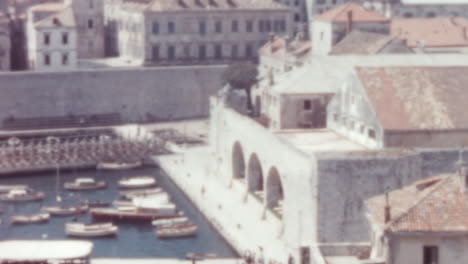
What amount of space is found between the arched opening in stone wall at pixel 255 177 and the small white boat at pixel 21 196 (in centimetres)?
1244

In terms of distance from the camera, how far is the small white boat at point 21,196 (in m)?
63.7

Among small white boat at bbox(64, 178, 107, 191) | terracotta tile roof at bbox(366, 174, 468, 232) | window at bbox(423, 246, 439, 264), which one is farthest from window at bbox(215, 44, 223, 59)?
window at bbox(423, 246, 439, 264)

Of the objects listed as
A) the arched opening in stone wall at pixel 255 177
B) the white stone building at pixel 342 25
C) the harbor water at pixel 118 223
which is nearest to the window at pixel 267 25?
the white stone building at pixel 342 25

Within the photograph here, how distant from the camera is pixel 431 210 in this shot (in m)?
24.7

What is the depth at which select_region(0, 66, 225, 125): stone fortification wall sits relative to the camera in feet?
272

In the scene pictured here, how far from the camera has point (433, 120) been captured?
47062mm

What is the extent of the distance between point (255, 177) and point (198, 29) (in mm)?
34056

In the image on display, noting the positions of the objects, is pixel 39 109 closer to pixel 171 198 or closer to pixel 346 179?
pixel 171 198

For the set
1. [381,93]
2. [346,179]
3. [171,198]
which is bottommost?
[171,198]

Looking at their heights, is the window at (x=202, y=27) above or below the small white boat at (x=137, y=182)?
above

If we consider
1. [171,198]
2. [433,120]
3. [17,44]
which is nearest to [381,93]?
[433,120]

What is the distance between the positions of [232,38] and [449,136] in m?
47.5

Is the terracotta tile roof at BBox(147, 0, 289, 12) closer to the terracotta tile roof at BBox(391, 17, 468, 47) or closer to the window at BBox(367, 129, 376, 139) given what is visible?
the terracotta tile roof at BBox(391, 17, 468, 47)

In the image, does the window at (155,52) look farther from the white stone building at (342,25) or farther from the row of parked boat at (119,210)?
the row of parked boat at (119,210)
